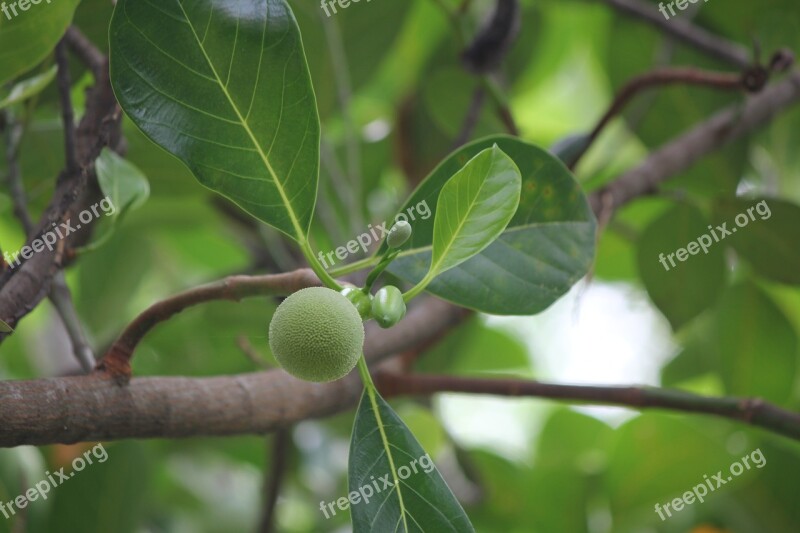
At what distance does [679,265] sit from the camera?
1.03 metres

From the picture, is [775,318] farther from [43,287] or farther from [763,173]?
[43,287]

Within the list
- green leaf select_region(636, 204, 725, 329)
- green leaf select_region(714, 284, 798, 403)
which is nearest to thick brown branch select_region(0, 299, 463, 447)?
green leaf select_region(636, 204, 725, 329)

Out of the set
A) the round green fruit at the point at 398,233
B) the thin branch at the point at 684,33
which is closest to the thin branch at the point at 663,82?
the thin branch at the point at 684,33

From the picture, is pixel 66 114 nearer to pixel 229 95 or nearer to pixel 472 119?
pixel 229 95

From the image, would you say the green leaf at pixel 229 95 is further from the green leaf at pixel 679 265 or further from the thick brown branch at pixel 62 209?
the green leaf at pixel 679 265

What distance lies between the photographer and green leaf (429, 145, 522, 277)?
483 millimetres

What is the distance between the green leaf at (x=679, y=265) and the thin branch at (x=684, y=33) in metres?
0.28

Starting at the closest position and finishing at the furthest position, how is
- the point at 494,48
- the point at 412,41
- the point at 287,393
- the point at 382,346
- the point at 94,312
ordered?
1. the point at 287,393
2. the point at 382,346
3. the point at 494,48
4. the point at 94,312
5. the point at 412,41

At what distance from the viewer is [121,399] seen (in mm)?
480

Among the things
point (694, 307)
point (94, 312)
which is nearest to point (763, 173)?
point (694, 307)

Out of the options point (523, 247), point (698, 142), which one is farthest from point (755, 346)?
point (523, 247)

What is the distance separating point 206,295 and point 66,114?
7.7 inches

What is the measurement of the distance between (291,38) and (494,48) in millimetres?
524

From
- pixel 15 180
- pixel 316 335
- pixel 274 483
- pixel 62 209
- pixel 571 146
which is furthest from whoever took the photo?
pixel 274 483
